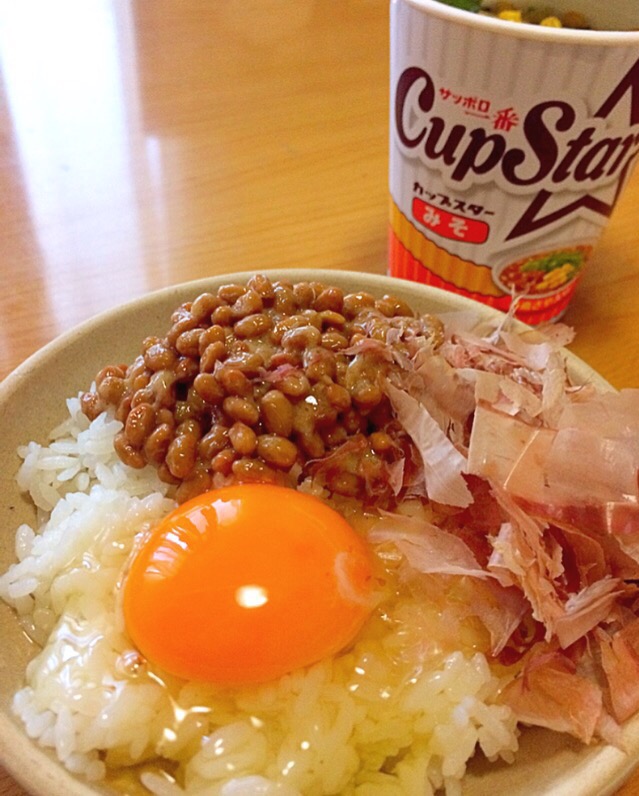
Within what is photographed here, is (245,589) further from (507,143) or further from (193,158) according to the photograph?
(193,158)

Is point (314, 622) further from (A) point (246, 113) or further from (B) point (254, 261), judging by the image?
(A) point (246, 113)

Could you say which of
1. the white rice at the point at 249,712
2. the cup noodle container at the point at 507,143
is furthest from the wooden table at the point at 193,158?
the white rice at the point at 249,712

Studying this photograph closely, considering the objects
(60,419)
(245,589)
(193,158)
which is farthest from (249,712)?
(193,158)

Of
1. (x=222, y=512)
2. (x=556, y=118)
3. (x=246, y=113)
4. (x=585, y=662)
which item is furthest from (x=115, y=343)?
A: (x=246, y=113)

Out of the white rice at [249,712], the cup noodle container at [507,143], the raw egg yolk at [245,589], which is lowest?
the white rice at [249,712]

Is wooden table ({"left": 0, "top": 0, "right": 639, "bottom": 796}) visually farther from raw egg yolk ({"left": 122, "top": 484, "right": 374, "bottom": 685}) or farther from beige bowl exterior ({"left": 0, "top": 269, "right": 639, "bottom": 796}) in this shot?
raw egg yolk ({"left": 122, "top": 484, "right": 374, "bottom": 685})

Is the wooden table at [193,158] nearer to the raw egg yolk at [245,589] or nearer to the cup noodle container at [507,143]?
the cup noodle container at [507,143]
